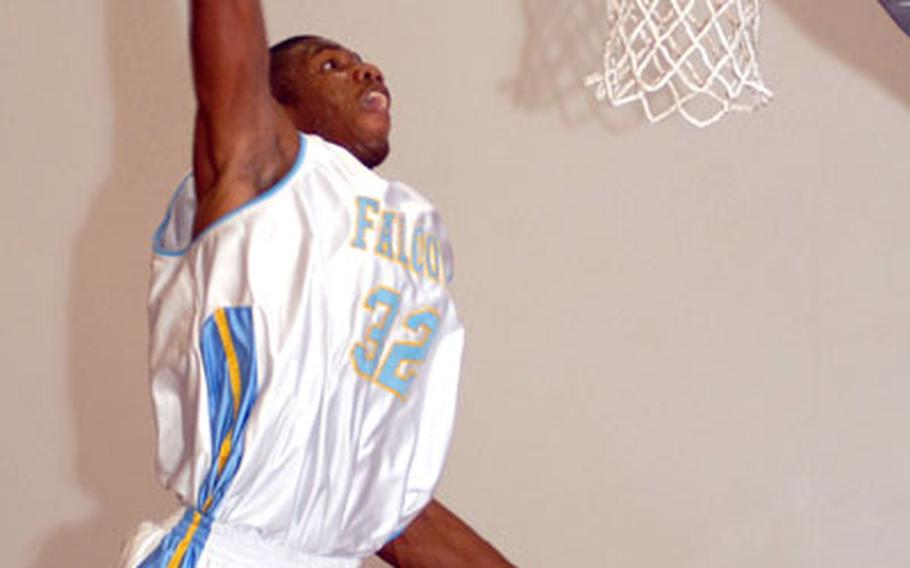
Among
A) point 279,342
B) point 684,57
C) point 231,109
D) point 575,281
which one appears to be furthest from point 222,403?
point 575,281

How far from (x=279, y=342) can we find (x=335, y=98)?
1.56ft

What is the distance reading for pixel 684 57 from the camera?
100 inches

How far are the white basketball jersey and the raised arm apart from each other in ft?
0.10

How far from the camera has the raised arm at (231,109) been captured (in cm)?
186

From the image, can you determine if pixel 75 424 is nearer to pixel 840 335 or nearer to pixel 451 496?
pixel 451 496

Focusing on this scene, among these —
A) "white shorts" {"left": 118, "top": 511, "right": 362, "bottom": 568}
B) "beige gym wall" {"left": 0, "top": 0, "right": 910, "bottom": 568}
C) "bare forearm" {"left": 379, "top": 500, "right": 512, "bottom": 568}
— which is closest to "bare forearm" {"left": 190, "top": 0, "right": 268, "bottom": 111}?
"white shorts" {"left": 118, "top": 511, "right": 362, "bottom": 568}

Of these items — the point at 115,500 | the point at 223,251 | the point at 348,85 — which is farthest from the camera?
the point at 115,500

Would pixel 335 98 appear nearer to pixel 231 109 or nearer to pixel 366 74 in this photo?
pixel 366 74

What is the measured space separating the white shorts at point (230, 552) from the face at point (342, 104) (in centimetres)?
61

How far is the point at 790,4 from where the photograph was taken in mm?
3490

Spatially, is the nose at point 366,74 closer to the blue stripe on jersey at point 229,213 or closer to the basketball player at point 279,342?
the basketball player at point 279,342

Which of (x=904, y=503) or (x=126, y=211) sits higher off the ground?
(x=126, y=211)

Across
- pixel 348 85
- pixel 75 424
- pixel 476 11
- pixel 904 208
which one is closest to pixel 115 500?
pixel 75 424

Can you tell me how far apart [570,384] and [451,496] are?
389 mm
